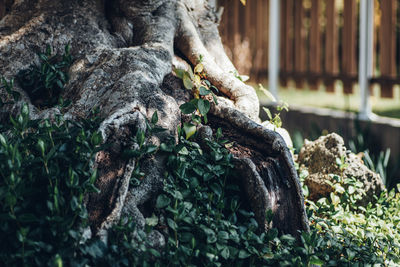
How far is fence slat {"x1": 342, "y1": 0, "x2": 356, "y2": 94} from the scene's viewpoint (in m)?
7.88

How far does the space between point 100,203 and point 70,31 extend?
1568mm

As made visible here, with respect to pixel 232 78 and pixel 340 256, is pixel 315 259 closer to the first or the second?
pixel 340 256

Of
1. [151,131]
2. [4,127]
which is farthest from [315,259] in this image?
[4,127]

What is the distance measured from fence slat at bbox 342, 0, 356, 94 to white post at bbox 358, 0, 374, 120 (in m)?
1.29

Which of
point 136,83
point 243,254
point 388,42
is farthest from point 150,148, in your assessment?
point 388,42

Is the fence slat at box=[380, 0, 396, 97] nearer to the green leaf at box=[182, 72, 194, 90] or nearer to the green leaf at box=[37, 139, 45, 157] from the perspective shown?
the green leaf at box=[182, 72, 194, 90]

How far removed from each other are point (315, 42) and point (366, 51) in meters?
2.17

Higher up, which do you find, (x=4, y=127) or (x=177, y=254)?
(x=4, y=127)

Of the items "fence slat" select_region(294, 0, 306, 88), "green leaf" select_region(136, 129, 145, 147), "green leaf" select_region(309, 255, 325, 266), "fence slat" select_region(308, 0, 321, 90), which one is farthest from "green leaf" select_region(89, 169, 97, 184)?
"fence slat" select_region(294, 0, 306, 88)

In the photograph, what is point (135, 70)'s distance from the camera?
2.90 metres

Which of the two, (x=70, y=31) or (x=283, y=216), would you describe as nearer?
(x=283, y=216)

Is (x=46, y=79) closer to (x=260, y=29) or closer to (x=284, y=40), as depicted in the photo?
(x=284, y=40)

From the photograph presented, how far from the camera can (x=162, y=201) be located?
7.84ft

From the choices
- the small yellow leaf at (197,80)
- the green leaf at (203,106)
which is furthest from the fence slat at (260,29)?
the green leaf at (203,106)
